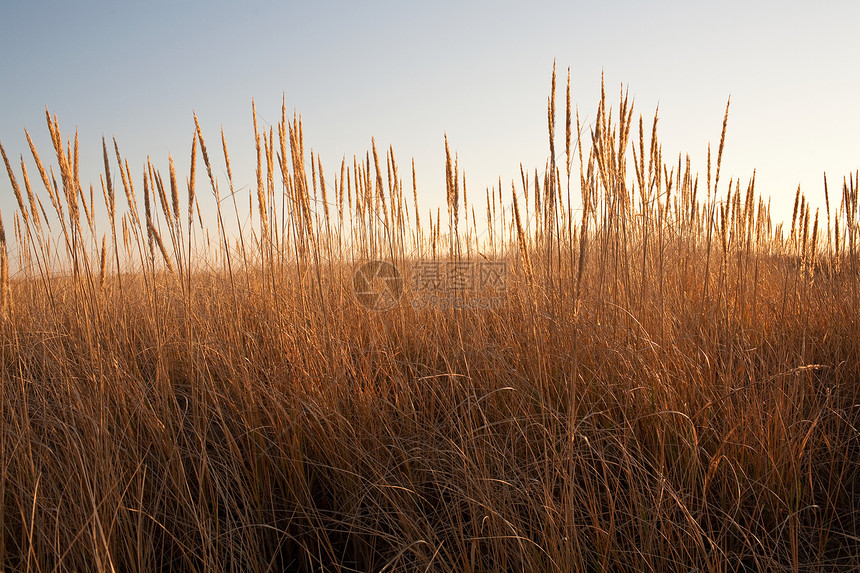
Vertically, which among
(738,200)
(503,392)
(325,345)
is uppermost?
(738,200)

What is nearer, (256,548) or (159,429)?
(256,548)

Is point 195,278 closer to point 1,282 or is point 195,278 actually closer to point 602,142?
point 1,282

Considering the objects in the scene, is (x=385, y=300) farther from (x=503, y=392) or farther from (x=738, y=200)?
(x=738, y=200)

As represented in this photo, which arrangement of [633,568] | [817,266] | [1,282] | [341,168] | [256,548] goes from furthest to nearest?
[817,266] < [341,168] < [1,282] < [256,548] < [633,568]

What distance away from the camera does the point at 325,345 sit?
5.83 ft

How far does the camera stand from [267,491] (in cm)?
139

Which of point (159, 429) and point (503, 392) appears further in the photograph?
point (503, 392)

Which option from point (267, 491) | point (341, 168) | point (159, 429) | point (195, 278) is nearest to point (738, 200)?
point (341, 168)

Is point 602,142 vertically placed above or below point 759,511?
above

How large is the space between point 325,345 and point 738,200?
2.55m

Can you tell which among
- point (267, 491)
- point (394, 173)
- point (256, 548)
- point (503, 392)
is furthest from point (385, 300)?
point (256, 548)

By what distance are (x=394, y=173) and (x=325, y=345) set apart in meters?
1.08

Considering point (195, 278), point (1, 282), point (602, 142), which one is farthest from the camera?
point (195, 278)

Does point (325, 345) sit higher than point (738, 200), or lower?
lower
